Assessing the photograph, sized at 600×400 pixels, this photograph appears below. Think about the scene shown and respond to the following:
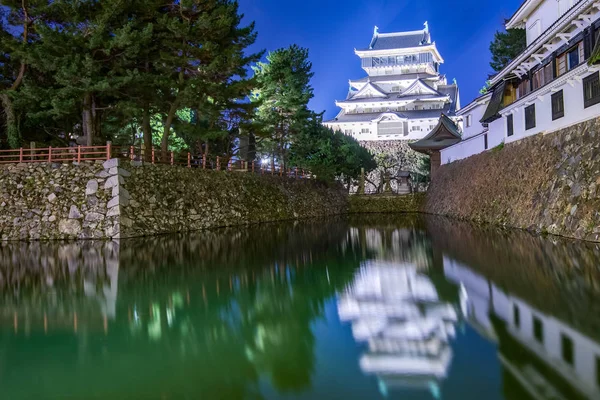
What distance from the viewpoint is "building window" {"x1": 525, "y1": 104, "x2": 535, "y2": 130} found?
56.9ft

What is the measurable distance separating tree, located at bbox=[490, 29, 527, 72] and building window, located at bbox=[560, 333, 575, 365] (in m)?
28.5

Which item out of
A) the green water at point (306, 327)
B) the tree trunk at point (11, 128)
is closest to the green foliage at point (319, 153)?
the tree trunk at point (11, 128)

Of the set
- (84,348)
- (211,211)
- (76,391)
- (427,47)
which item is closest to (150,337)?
(84,348)

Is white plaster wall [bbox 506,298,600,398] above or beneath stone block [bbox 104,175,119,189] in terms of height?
beneath

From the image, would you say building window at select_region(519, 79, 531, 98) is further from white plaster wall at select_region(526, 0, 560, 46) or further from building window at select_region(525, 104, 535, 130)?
white plaster wall at select_region(526, 0, 560, 46)

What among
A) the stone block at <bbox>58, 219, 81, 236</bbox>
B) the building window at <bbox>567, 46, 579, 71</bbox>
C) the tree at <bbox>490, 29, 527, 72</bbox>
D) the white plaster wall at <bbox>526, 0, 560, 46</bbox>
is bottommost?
the stone block at <bbox>58, 219, 81, 236</bbox>

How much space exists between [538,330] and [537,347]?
57 centimetres

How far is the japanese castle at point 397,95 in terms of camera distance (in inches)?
1896

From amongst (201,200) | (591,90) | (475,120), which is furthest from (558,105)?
(201,200)

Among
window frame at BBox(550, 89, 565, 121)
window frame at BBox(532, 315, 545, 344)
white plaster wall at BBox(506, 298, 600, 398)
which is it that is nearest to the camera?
white plaster wall at BBox(506, 298, 600, 398)

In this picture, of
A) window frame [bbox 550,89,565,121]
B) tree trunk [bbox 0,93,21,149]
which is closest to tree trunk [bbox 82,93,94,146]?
tree trunk [bbox 0,93,21,149]

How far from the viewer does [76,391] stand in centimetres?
370

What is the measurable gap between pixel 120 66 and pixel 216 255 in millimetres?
10949

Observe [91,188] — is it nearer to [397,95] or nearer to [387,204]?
[387,204]
